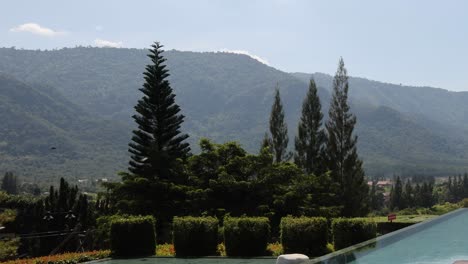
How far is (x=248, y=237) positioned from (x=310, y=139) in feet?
69.8

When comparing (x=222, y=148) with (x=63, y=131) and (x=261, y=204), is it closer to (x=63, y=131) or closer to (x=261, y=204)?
(x=261, y=204)

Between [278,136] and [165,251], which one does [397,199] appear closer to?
[278,136]

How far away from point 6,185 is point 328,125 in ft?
235

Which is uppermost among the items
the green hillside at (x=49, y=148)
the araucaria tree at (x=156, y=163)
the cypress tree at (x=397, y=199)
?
the green hillside at (x=49, y=148)

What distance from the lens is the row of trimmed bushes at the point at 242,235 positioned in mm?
13227

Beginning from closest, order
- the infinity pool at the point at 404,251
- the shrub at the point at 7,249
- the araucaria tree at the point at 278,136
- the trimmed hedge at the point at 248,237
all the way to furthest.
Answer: the infinity pool at the point at 404,251, the trimmed hedge at the point at 248,237, the shrub at the point at 7,249, the araucaria tree at the point at 278,136

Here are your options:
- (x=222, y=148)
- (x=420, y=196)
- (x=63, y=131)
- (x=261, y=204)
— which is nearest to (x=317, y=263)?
(x=261, y=204)

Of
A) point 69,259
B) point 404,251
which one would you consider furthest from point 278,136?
point 404,251

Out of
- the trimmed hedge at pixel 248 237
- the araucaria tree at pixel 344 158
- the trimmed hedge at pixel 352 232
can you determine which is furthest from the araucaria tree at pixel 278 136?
the trimmed hedge at pixel 352 232

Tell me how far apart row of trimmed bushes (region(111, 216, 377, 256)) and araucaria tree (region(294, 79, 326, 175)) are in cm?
2004

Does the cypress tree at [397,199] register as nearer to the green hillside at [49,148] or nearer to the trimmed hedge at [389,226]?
the trimmed hedge at [389,226]

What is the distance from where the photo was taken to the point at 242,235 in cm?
1366

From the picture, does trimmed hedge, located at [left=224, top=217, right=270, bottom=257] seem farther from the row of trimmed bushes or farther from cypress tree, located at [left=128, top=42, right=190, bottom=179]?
cypress tree, located at [left=128, top=42, right=190, bottom=179]

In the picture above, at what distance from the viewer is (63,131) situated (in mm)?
189375
